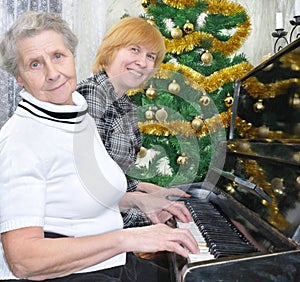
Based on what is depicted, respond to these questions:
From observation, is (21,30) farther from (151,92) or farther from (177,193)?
(151,92)

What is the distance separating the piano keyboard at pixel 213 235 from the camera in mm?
882

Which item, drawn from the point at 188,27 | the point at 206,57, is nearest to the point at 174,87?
the point at 206,57

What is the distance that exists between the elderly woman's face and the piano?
440 mm

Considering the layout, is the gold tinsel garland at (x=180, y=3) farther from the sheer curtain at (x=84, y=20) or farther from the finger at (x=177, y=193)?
the finger at (x=177, y=193)

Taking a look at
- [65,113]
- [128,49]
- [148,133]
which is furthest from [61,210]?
[148,133]

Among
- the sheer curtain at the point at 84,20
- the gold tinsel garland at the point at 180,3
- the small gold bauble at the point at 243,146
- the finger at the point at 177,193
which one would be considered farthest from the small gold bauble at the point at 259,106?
the sheer curtain at the point at 84,20

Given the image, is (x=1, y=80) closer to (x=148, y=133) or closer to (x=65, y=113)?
(x=148, y=133)

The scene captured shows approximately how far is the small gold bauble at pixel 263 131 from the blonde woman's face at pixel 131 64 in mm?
532

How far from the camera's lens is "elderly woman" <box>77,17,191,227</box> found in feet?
4.69

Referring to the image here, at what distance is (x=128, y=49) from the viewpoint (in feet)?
5.67

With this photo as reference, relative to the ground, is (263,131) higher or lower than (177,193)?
higher

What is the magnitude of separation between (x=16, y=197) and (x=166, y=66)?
1833mm

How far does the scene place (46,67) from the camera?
2.98 ft

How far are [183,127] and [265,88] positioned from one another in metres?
1.06
